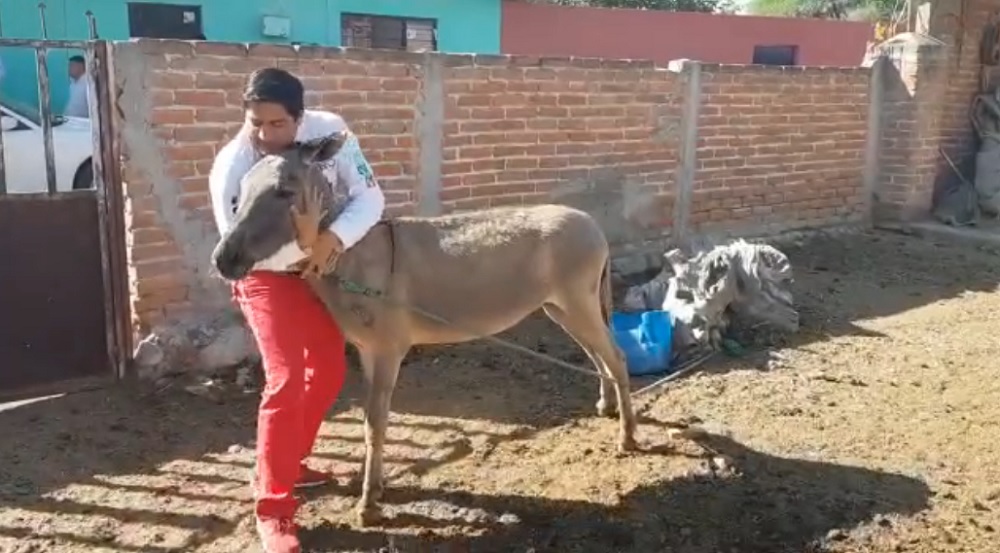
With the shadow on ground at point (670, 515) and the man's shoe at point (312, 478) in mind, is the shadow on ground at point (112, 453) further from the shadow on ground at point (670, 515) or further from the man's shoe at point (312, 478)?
the shadow on ground at point (670, 515)

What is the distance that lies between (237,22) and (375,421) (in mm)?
11004

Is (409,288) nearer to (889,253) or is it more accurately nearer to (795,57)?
(889,253)

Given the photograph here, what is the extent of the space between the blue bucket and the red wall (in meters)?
12.1

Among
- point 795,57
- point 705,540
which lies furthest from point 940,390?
point 795,57

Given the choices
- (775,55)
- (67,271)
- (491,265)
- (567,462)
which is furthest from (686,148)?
(775,55)

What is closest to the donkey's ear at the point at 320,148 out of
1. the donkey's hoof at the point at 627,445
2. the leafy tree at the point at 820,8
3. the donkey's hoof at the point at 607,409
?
the donkey's hoof at the point at 627,445

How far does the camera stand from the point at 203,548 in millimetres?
3736

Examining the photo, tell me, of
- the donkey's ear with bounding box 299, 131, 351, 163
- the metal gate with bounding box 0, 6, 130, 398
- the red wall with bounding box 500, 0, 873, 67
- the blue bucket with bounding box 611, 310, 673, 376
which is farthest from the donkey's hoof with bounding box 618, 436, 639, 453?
the red wall with bounding box 500, 0, 873, 67

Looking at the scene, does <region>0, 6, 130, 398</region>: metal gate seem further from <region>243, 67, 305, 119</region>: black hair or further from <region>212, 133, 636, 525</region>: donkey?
<region>243, 67, 305, 119</region>: black hair

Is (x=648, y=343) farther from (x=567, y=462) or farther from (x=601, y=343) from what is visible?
(x=567, y=462)

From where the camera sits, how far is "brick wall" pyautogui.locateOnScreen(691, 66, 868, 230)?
339 inches

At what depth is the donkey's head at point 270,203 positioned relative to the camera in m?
3.21

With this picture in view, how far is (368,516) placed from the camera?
3920 mm

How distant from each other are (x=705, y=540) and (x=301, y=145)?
220cm
